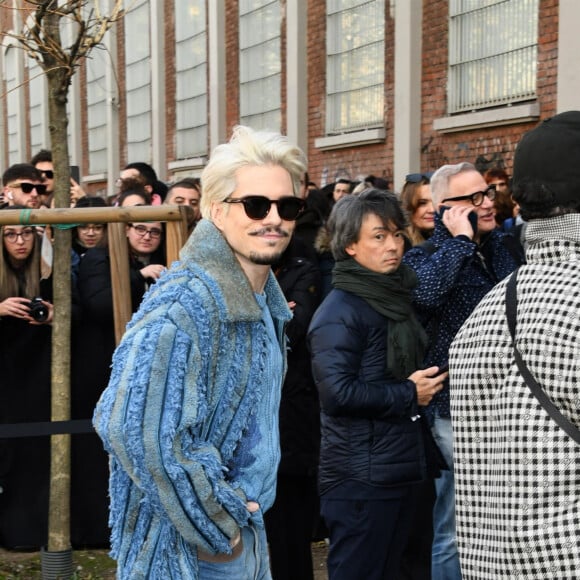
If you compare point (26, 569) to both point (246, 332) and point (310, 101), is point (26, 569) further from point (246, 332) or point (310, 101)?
point (310, 101)

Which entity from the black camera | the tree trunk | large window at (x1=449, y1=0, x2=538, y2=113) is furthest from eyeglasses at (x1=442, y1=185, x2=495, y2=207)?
large window at (x1=449, y1=0, x2=538, y2=113)

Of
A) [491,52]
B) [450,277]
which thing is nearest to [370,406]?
[450,277]

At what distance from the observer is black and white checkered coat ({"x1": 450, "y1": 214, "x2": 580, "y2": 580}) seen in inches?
99.3

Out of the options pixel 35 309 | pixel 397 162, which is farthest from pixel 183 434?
pixel 397 162

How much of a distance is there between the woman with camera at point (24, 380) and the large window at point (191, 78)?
12.2 metres

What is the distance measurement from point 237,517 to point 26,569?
3625mm

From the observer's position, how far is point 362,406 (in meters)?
4.36

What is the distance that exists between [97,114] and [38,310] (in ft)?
57.5

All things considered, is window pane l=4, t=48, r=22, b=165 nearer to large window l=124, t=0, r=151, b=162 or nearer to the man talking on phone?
large window l=124, t=0, r=151, b=162

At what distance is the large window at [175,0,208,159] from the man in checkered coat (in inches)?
607

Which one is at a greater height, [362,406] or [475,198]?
[475,198]

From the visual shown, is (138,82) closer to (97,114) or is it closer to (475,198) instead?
(97,114)

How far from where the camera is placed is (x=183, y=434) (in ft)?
8.63

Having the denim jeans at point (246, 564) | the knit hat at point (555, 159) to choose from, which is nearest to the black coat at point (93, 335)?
the denim jeans at point (246, 564)
